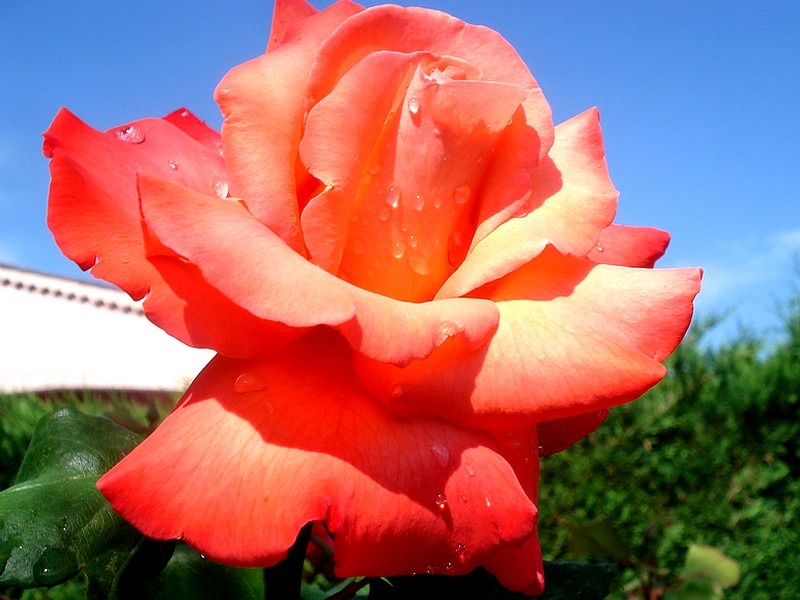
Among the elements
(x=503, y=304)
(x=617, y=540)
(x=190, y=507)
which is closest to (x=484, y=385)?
(x=503, y=304)

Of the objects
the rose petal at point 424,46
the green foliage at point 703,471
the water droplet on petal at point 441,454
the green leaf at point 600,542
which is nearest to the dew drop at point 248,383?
the water droplet on petal at point 441,454

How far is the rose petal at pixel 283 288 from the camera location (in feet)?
1.46

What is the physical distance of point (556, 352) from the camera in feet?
1.65

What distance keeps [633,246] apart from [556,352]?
0.22 m

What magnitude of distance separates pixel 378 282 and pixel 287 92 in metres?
0.16

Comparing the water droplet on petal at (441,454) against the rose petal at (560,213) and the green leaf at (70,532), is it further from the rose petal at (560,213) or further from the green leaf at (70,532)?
the green leaf at (70,532)

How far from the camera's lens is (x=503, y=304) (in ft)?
1.78

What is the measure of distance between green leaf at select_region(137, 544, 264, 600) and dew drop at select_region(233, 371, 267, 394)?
0.28m

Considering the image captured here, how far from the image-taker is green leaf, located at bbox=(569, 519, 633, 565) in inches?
41.5

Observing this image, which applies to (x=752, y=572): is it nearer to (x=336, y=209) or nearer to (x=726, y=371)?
(x=726, y=371)

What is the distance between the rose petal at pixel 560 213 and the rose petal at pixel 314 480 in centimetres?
12

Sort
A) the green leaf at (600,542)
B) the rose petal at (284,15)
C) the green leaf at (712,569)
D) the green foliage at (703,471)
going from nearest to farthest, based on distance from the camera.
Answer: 1. the rose petal at (284,15)
2. the green leaf at (600,542)
3. the green leaf at (712,569)
4. the green foliage at (703,471)

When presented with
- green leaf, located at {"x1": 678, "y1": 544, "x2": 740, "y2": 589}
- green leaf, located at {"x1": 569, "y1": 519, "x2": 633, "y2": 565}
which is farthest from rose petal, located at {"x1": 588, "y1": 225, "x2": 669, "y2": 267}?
green leaf, located at {"x1": 678, "y1": 544, "x2": 740, "y2": 589}

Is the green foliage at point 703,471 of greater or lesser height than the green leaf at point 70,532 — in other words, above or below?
above
